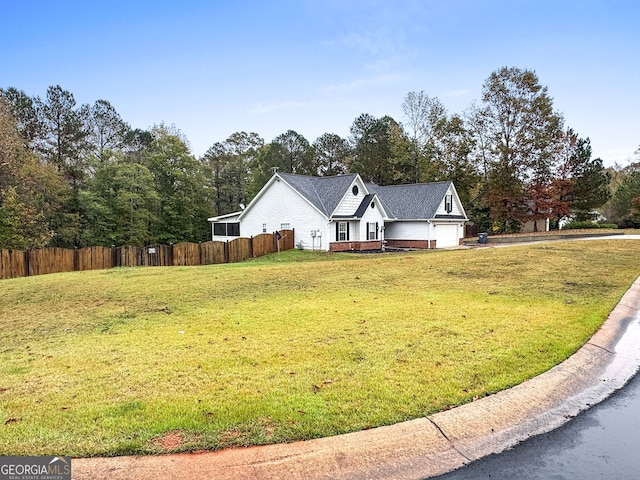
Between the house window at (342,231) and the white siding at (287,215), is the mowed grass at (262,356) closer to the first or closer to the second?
the white siding at (287,215)

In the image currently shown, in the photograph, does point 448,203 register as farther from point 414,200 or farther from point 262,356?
point 262,356

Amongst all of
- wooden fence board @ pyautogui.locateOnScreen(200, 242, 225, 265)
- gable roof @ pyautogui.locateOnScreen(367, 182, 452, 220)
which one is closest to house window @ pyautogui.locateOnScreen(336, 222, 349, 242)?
gable roof @ pyautogui.locateOnScreen(367, 182, 452, 220)

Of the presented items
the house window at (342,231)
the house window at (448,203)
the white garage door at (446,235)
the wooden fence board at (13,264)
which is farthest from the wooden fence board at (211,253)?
the house window at (448,203)

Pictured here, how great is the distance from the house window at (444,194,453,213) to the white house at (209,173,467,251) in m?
0.08

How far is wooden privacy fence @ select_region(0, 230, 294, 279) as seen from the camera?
17.8 meters

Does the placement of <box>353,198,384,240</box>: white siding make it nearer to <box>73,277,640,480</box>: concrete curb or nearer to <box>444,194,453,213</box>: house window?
<box>444,194,453,213</box>: house window

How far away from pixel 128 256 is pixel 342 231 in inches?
545

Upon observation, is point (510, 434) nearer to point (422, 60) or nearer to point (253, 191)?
point (422, 60)

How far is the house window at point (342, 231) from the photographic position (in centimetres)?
2761

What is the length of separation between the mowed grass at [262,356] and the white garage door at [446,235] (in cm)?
2109

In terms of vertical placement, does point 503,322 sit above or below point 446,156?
below

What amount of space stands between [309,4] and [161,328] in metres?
16.0

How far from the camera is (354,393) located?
369 cm

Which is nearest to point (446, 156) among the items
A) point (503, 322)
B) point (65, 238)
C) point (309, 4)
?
point (309, 4)
